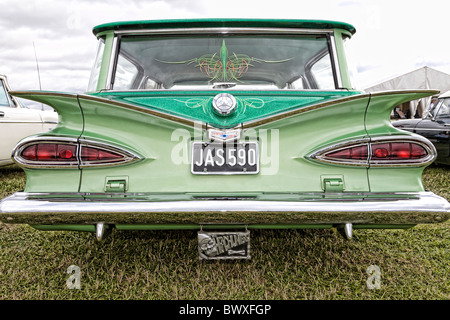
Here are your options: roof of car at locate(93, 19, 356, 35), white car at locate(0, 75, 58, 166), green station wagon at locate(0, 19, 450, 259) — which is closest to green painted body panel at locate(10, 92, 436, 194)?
green station wagon at locate(0, 19, 450, 259)

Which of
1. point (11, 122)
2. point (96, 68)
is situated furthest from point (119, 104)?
point (11, 122)

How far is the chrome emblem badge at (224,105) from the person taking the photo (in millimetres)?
1888

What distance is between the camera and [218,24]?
2389mm

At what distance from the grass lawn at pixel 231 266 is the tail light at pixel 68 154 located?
0.83 m

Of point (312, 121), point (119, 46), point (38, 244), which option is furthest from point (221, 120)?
point (38, 244)

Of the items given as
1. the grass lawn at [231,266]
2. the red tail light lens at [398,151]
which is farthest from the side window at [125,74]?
the red tail light lens at [398,151]

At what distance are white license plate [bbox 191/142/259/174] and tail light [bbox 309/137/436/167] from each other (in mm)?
372

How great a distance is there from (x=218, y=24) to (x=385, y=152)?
1390mm

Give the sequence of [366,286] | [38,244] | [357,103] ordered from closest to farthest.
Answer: [357,103], [366,286], [38,244]

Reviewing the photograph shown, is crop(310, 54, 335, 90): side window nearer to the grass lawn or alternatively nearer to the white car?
the grass lawn

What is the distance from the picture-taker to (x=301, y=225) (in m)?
1.80

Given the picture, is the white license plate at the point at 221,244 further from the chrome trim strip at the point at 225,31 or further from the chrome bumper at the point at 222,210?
the chrome trim strip at the point at 225,31

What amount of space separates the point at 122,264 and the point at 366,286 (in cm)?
163
